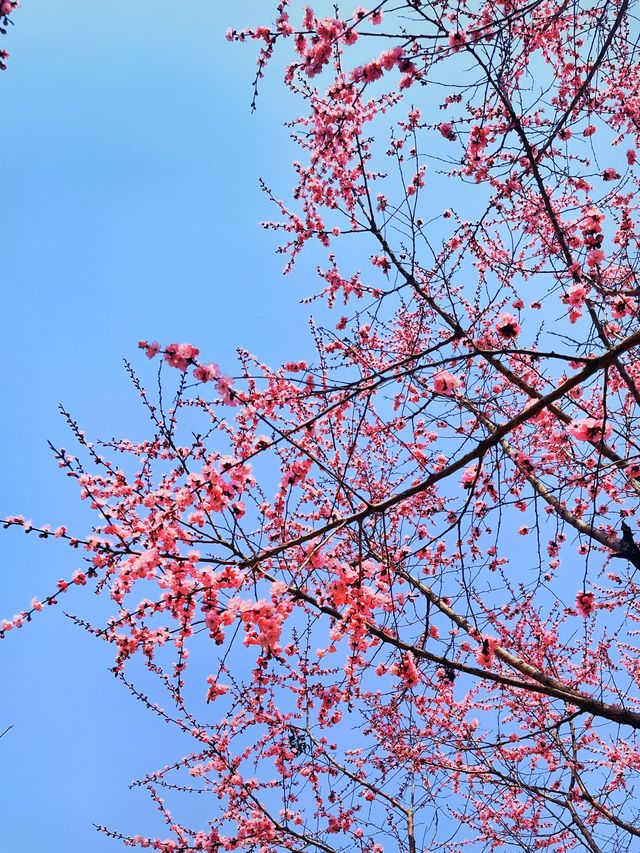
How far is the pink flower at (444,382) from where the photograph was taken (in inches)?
148

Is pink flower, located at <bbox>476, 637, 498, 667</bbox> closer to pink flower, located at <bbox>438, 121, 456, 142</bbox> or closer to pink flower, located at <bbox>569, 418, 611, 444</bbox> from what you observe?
pink flower, located at <bbox>569, 418, 611, 444</bbox>

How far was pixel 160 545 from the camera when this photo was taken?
370cm

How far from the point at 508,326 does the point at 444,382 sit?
21.9 inches

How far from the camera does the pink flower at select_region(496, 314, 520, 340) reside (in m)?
3.58

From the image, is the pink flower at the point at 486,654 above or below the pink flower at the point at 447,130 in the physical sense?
below

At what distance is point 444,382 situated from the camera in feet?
12.3

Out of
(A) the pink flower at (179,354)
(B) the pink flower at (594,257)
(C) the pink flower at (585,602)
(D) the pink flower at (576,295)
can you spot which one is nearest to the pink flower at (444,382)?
(D) the pink flower at (576,295)

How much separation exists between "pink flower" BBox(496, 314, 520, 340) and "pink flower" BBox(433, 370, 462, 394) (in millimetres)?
450

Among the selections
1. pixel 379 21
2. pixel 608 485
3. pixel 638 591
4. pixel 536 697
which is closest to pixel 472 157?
pixel 379 21

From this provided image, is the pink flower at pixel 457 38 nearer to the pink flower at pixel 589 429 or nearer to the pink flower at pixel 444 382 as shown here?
the pink flower at pixel 444 382

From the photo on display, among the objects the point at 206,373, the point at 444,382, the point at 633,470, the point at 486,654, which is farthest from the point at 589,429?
the point at 206,373

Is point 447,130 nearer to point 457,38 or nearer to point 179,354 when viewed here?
point 457,38

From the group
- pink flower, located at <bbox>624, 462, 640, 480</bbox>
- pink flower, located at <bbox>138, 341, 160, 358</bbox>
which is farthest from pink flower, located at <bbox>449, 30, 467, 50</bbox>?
pink flower, located at <bbox>624, 462, 640, 480</bbox>

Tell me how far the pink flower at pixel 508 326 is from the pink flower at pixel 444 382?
450mm
